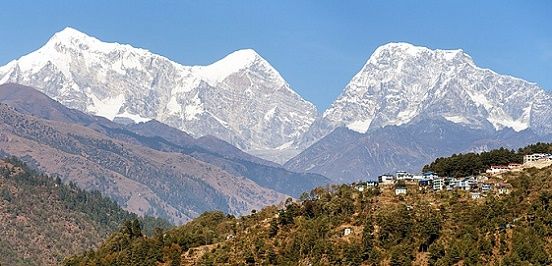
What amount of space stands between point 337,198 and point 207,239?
90.7 feet

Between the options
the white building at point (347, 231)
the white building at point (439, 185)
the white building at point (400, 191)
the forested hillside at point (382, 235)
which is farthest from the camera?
the white building at point (439, 185)

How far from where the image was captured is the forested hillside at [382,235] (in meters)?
152

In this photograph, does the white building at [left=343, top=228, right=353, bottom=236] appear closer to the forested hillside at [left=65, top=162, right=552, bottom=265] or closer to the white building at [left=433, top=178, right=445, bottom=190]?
the forested hillside at [left=65, top=162, right=552, bottom=265]

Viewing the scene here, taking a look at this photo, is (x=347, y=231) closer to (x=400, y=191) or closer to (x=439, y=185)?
(x=400, y=191)

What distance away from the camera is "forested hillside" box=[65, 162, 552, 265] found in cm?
15225

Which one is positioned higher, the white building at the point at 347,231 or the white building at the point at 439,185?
the white building at the point at 439,185

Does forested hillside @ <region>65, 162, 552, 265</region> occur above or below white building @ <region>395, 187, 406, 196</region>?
below

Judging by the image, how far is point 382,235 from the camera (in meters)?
161

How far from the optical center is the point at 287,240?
16988 centimetres

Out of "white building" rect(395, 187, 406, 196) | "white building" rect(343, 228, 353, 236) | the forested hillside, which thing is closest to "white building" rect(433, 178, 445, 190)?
the forested hillside

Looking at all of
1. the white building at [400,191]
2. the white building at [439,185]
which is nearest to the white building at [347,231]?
the white building at [400,191]

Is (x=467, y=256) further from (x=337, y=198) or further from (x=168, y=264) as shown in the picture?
(x=168, y=264)

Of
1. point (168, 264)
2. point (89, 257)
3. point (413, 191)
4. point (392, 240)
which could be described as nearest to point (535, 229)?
point (392, 240)

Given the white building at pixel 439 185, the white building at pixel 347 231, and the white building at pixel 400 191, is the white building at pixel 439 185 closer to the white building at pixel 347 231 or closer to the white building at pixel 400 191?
the white building at pixel 400 191
